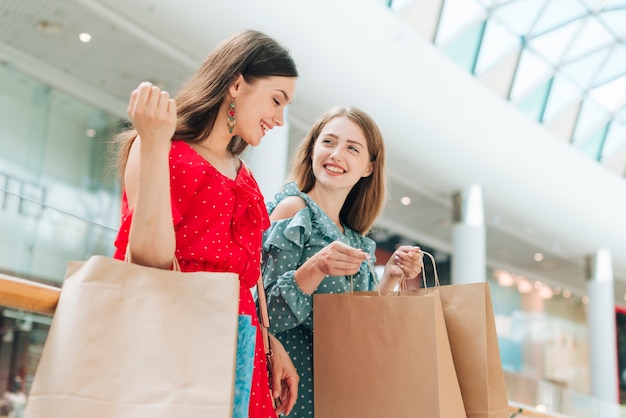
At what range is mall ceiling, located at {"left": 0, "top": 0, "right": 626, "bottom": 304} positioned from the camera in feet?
24.1

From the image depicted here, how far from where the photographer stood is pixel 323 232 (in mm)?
2453

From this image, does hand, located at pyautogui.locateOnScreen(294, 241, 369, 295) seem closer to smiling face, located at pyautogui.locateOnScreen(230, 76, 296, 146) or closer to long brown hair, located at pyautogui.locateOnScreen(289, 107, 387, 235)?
smiling face, located at pyautogui.locateOnScreen(230, 76, 296, 146)

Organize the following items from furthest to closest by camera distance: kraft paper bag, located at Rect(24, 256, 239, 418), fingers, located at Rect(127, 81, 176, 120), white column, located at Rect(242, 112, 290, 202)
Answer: white column, located at Rect(242, 112, 290, 202) < fingers, located at Rect(127, 81, 176, 120) < kraft paper bag, located at Rect(24, 256, 239, 418)

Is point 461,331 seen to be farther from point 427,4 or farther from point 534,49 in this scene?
point 534,49

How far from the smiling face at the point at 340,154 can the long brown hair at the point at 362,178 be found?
4 centimetres

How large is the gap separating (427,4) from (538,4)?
2.95 metres

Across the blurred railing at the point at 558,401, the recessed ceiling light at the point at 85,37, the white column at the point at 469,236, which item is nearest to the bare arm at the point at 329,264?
the recessed ceiling light at the point at 85,37

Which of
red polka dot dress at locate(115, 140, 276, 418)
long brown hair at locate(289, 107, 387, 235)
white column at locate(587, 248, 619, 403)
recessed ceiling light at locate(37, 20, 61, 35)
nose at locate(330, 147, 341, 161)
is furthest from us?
white column at locate(587, 248, 619, 403)

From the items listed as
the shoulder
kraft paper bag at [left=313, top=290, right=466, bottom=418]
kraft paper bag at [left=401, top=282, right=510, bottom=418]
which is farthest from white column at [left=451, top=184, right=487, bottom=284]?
kraft paper bag at [left=313, top=290, right=466, bottom=418]

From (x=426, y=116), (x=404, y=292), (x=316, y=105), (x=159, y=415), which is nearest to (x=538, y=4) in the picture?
(x=426, y=116)

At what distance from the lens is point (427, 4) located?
35.2 feet

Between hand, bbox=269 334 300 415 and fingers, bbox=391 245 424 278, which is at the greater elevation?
fingers, bbox=391 245 424 278

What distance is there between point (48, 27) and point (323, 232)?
656 centimetres

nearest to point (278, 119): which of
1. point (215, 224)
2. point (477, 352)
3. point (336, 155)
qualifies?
point (215, 224)
